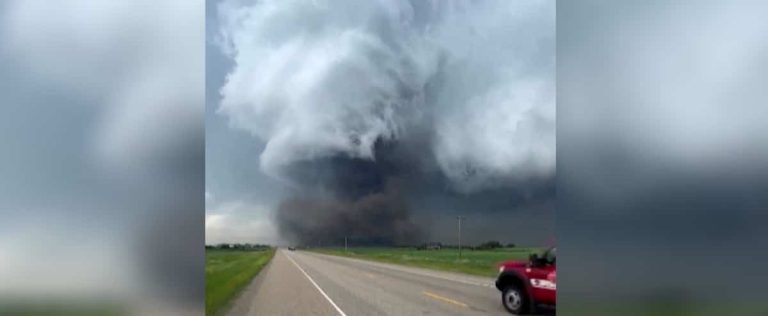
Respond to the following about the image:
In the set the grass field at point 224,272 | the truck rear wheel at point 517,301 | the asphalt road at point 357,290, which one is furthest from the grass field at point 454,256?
the grass field at point 224,272

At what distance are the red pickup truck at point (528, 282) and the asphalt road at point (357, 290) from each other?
72 millimetres

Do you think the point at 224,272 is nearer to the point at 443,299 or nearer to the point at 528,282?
the point at 443,299

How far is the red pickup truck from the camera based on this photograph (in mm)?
4340

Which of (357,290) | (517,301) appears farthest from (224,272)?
(517,301)

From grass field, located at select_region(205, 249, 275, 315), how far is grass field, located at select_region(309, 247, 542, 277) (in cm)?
55

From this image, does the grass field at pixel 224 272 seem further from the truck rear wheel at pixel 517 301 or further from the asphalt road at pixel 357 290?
the truck rear wheel at pixel 517 301

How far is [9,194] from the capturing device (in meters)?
3.95

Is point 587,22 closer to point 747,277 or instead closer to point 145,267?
point 747,277

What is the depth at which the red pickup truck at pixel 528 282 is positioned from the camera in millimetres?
4340

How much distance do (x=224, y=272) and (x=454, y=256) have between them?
4.62ft

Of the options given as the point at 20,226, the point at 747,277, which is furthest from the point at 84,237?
the point at 747,277

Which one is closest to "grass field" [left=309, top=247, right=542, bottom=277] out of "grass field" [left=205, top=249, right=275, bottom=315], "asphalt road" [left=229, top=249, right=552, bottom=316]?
"asphalt road" [left=229, top=249, right=552, bottom=316]

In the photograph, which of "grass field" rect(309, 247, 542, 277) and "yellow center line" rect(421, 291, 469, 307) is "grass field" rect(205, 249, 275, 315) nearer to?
"grass field" rect(309, 247, 542, 277)

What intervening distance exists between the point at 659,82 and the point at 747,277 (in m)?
1.22
